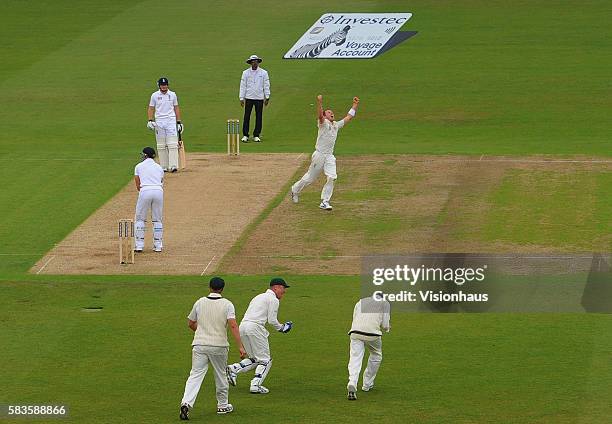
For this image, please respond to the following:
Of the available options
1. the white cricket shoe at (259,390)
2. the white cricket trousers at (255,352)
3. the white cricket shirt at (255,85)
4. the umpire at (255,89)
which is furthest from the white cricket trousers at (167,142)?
the white cricket shoe at (259,390)

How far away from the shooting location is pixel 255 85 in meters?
37.0

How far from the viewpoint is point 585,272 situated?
25859 millimetres

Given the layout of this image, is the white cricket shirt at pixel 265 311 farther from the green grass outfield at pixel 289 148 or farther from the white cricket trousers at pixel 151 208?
the white cricket trousers at pixel 151 208

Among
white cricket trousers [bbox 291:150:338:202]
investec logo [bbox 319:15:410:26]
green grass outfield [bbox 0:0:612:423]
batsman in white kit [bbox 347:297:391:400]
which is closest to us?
batsman in white kit [bbox 347:297:391:400]

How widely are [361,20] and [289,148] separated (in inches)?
498

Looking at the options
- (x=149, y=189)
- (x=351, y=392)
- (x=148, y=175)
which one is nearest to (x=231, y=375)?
(x=351, y=392)

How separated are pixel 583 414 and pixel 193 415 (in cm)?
503

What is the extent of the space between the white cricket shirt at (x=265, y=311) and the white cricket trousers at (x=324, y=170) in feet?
32.6

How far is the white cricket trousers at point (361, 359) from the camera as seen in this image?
19.7 m

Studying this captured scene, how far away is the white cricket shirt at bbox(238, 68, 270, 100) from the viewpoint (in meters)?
36.8

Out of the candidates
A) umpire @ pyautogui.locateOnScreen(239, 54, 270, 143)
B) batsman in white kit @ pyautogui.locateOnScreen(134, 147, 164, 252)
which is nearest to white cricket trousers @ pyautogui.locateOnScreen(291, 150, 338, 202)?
batsman in white kit @ pyautogui.locateOnScreen(134, 147, 164, 252)

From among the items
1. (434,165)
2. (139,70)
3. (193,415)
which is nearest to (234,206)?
(434,165)

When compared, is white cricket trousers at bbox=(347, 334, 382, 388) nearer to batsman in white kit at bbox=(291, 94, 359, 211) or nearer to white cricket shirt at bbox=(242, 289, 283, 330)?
white cricket shirt at bbox=(242, 289, 283, 330)

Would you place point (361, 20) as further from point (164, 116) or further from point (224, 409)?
point (224, 409)
